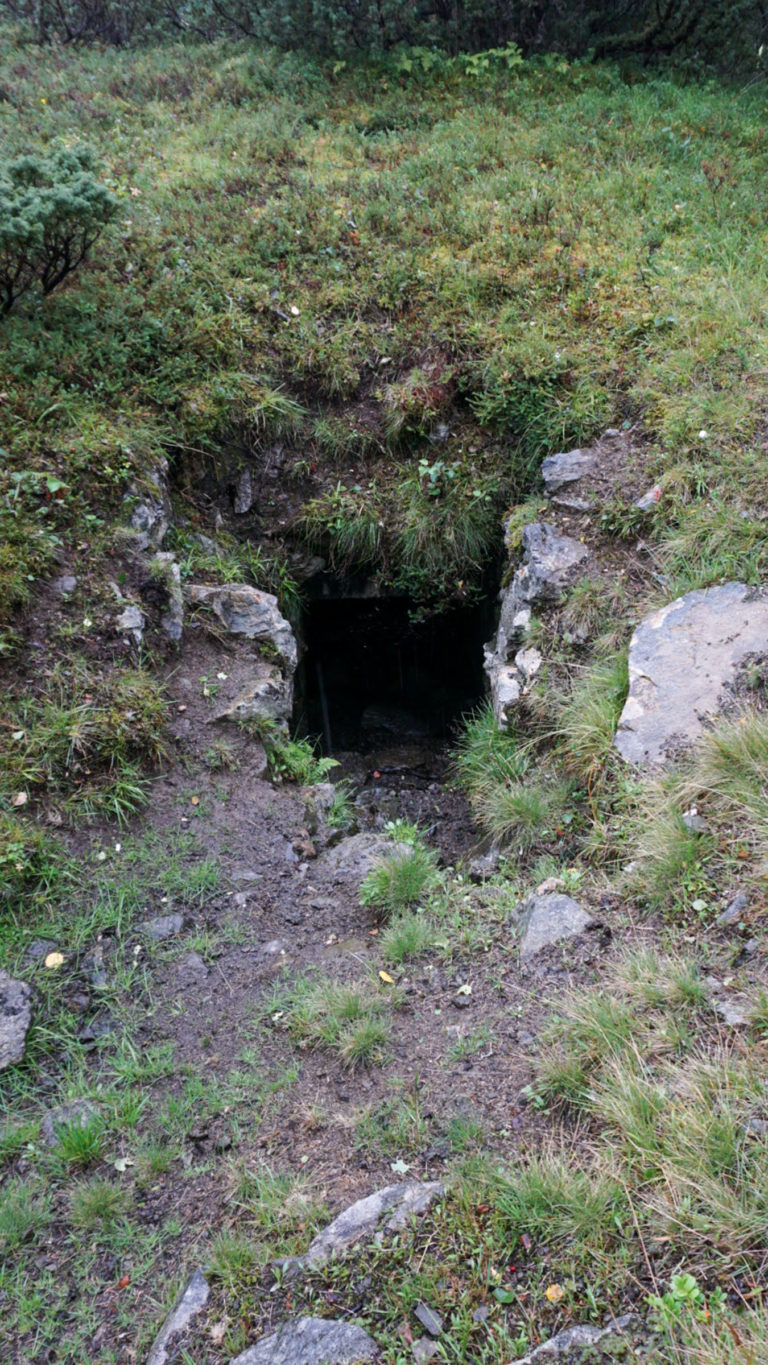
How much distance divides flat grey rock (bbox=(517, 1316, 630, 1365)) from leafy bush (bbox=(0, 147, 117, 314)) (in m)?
6.00

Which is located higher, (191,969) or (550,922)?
(550,922)

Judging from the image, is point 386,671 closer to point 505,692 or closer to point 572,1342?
point 505,692

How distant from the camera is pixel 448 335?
6312 millimetres

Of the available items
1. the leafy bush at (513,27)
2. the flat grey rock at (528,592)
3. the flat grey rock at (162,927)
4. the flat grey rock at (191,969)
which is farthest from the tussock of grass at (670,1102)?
the leafy bush at (513,27)

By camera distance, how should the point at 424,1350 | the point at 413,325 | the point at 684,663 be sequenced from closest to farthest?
the point at 424,1350 → the point at 684,663 → the point at 413,325

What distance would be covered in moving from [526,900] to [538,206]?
20.1 feet

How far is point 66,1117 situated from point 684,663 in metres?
3.51

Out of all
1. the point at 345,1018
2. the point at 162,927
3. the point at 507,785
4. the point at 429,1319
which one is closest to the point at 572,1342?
the point at 429,1319

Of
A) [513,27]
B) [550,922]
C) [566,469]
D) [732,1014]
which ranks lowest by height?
[550,922]

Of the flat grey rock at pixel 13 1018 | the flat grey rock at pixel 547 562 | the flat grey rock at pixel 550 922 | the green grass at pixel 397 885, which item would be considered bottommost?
the flat grey rock at pixel 13 1018

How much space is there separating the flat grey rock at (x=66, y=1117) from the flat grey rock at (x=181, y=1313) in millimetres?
756

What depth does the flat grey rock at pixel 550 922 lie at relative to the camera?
136 inches

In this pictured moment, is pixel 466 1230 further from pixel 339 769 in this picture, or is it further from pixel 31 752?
pixel 339 769

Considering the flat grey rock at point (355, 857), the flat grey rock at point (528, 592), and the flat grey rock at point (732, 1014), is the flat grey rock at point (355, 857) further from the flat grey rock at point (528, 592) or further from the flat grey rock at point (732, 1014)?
the flat grey rock at point (732, 1014)
